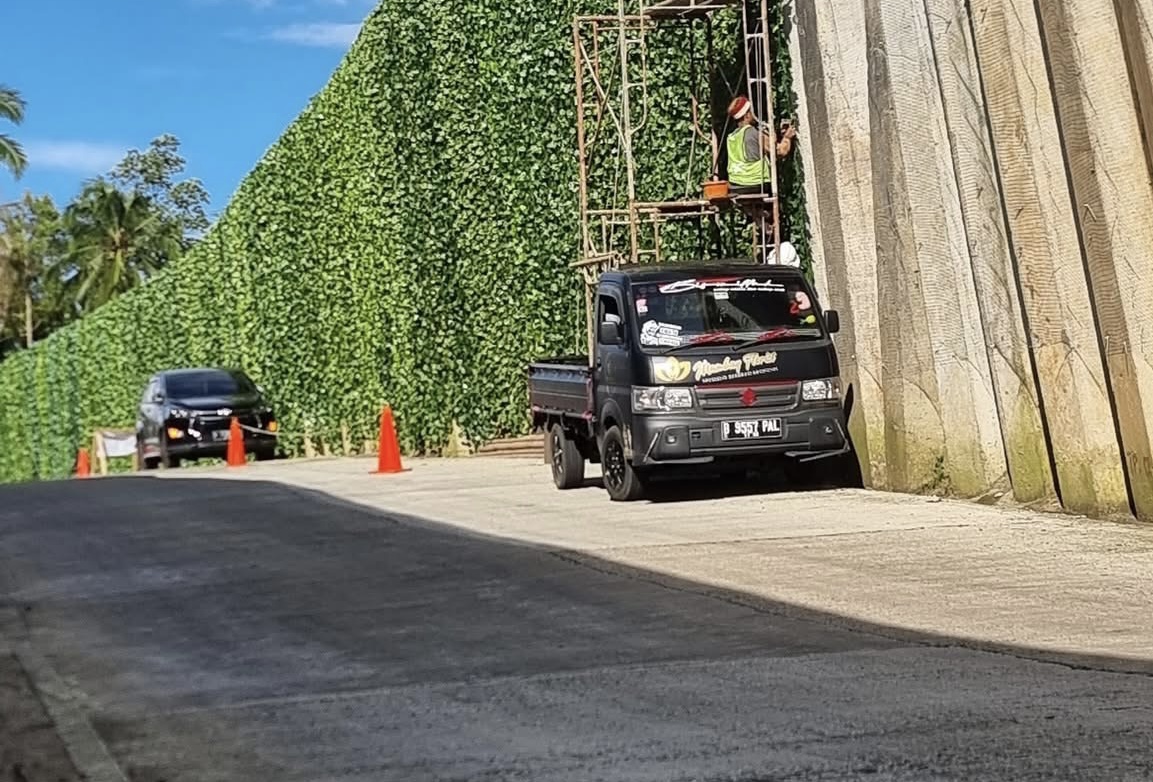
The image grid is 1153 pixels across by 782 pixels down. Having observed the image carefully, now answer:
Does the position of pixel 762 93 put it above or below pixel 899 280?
above

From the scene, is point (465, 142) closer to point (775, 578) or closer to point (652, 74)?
point (652, 74)

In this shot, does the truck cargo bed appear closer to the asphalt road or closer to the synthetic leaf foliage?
the synthetic leaf foliage

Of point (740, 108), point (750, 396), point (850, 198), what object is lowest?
point (750, 396)

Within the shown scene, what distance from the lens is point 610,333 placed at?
15914 mm

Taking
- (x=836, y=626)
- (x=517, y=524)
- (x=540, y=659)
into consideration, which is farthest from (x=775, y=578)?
(x=517, y=524)

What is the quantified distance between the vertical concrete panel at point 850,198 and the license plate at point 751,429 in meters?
1.07

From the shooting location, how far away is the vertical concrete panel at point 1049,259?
12648mm

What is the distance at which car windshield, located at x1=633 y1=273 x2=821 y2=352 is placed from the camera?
15.4 m

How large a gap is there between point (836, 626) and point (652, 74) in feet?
42.1

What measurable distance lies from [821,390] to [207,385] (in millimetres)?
18247

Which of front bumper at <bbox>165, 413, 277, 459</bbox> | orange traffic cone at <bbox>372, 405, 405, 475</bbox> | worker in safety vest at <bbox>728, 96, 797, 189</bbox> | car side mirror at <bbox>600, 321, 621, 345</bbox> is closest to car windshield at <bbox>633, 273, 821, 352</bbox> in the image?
car side mirror at <bbox>600, 321, 621, 345</bbox>

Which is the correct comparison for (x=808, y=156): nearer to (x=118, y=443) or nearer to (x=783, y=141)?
(x=783, y=141)

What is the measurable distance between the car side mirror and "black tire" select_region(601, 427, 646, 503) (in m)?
0.76

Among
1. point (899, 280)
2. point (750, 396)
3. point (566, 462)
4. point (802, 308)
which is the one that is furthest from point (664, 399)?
point (566, 462)
